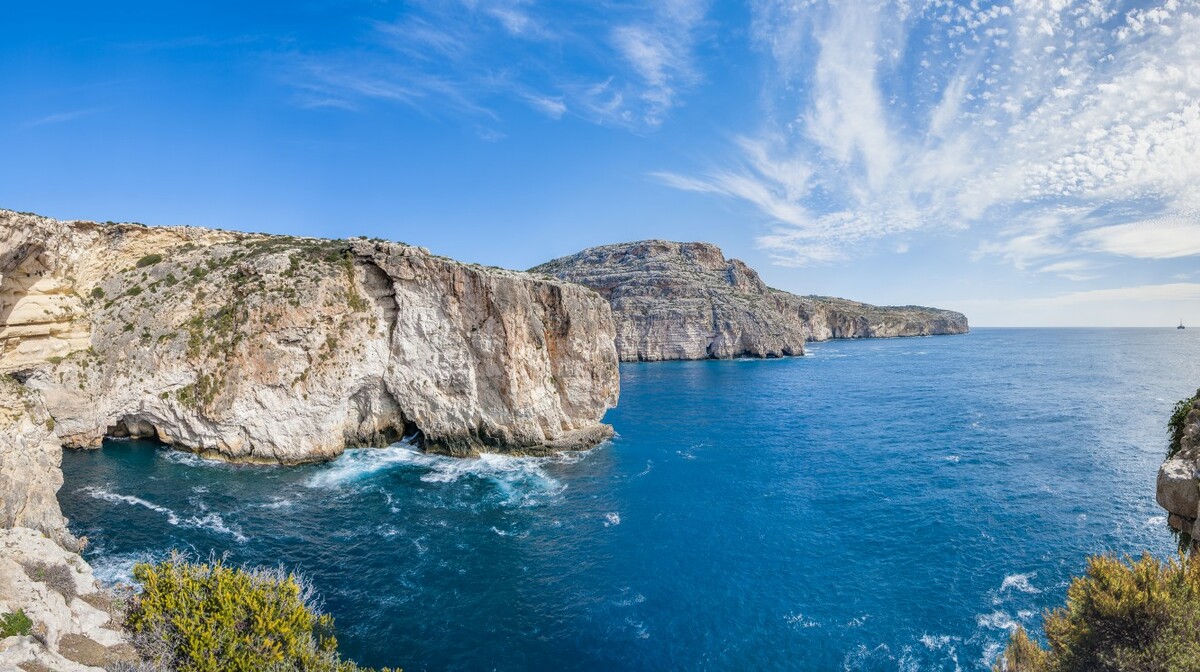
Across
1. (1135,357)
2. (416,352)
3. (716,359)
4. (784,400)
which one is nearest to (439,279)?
(416,352)

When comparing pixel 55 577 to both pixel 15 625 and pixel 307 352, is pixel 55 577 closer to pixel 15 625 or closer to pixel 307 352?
pixel 15 625

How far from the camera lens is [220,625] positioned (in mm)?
14766

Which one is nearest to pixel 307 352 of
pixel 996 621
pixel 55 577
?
pixel 55 577

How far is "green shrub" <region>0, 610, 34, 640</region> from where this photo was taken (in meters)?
12.0

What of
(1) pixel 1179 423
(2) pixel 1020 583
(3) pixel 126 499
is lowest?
(2) pixel 1020 583

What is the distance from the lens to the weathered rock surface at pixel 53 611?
1195cm

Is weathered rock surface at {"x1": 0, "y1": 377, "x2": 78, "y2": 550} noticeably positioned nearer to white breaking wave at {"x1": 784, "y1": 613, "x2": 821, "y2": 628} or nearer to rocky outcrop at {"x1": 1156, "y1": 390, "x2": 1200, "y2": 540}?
white breaking wave at {"x1": 784, "y1": 613, "x2": 821, "y2": 628}

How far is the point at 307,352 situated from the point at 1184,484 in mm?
51078

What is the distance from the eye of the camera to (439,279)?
47.4 m

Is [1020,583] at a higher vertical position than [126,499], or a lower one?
lower

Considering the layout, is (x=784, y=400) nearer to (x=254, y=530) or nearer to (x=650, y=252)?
(x=254, y=530)

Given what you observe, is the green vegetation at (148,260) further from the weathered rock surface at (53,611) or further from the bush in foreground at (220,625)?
the bush in foreground at (220,625)

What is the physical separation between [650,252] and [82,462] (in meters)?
142

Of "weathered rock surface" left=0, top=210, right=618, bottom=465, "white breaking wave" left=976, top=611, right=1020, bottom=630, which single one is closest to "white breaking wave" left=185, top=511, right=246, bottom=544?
"weathered rock surface" left=0, top=210, right=618, bottom=465
